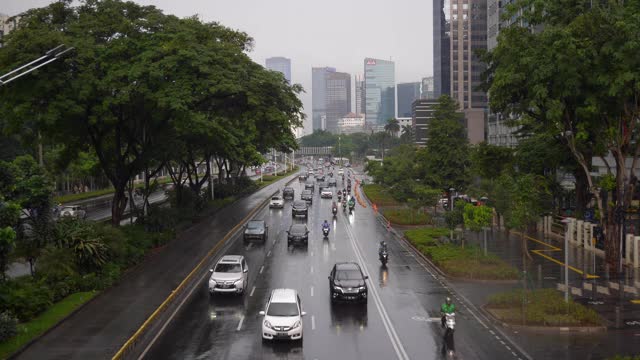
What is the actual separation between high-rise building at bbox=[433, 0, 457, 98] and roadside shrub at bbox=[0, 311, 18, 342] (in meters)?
165

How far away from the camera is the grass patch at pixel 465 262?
108ft

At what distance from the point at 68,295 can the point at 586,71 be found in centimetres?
2782

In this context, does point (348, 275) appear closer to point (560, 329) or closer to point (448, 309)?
point (448, 309)

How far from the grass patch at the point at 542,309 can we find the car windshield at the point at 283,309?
830 cm

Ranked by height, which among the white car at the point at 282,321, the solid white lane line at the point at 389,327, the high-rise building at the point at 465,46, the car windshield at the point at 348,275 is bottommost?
the solid white lane line at the point at 389,327

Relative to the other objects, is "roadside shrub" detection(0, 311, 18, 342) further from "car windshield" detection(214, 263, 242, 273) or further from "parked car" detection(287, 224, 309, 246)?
"parked car" detection(287, 224, 309, 246)

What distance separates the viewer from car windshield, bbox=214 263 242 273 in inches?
1174

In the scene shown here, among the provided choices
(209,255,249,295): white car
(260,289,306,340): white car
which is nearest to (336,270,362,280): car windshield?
(209,255,249,295): white car

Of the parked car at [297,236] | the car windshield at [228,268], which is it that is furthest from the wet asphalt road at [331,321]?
the parked car at [297,236]

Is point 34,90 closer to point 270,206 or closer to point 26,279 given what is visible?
point 26,279

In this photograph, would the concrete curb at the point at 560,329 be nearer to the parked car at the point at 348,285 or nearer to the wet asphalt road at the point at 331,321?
the wet asphalt road at the point at 331,321

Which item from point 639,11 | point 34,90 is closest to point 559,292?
point 639,11

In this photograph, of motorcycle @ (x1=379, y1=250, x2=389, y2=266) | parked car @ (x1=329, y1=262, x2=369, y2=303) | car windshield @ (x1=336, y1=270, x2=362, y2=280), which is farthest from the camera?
motorcycle @ (x1=379, y1=250, x2=389, y2=266)

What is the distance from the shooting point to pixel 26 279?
92.2 feet
